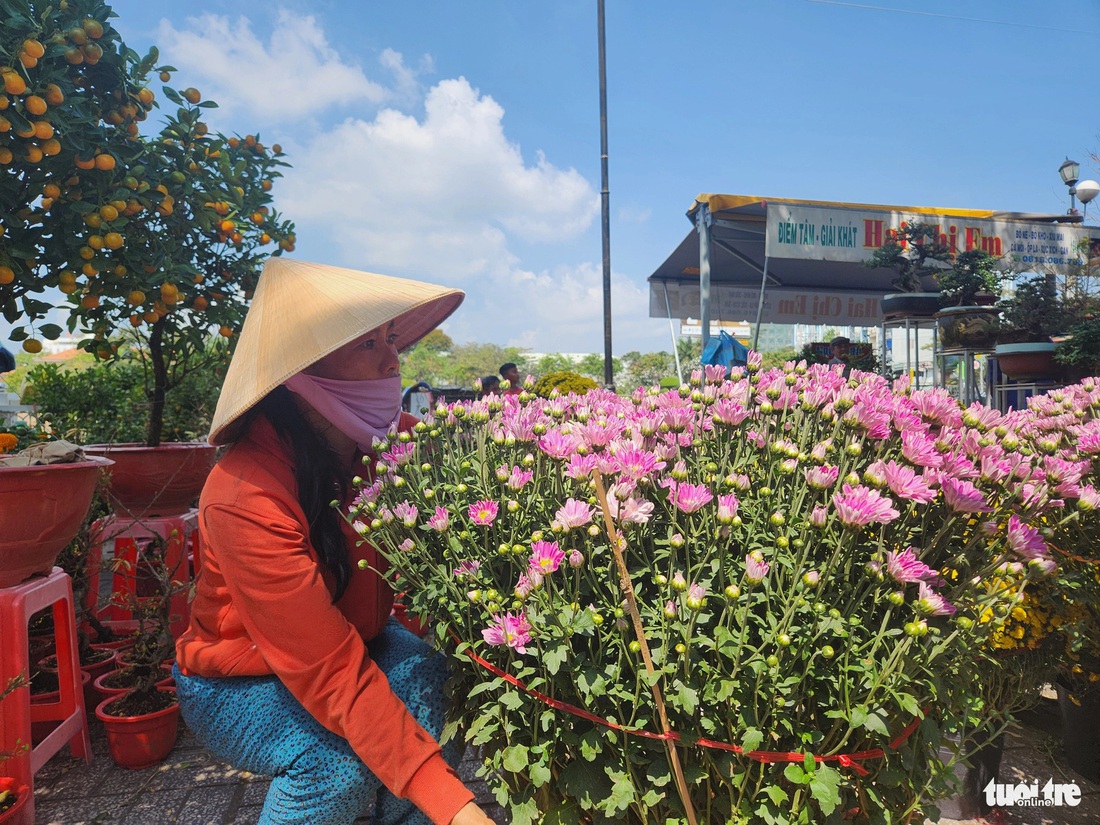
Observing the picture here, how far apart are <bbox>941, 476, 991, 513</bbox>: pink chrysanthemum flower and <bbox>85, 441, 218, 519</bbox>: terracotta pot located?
8.91ft

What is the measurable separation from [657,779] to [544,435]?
60 cm

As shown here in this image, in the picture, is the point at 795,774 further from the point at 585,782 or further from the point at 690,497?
the point at 690,497

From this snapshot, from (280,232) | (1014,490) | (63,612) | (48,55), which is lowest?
(63,612)

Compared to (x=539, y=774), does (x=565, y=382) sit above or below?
above

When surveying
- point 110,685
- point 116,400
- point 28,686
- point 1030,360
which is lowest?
point 110,685

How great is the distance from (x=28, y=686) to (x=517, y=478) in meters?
1.82

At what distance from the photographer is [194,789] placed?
2.30 m

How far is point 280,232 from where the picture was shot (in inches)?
130

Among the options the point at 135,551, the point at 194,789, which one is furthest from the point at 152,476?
the point at 194,789

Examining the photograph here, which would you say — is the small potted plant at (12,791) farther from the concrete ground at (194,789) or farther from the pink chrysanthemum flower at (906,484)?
the pink chrysanthemum flower at (906,484)

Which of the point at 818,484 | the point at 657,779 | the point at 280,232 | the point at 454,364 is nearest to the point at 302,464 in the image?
the point at 657,779

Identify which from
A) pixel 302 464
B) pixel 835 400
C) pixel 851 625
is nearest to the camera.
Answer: pixel 851 625

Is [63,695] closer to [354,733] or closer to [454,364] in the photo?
[354,733]

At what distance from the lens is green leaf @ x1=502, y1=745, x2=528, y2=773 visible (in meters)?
1.07
